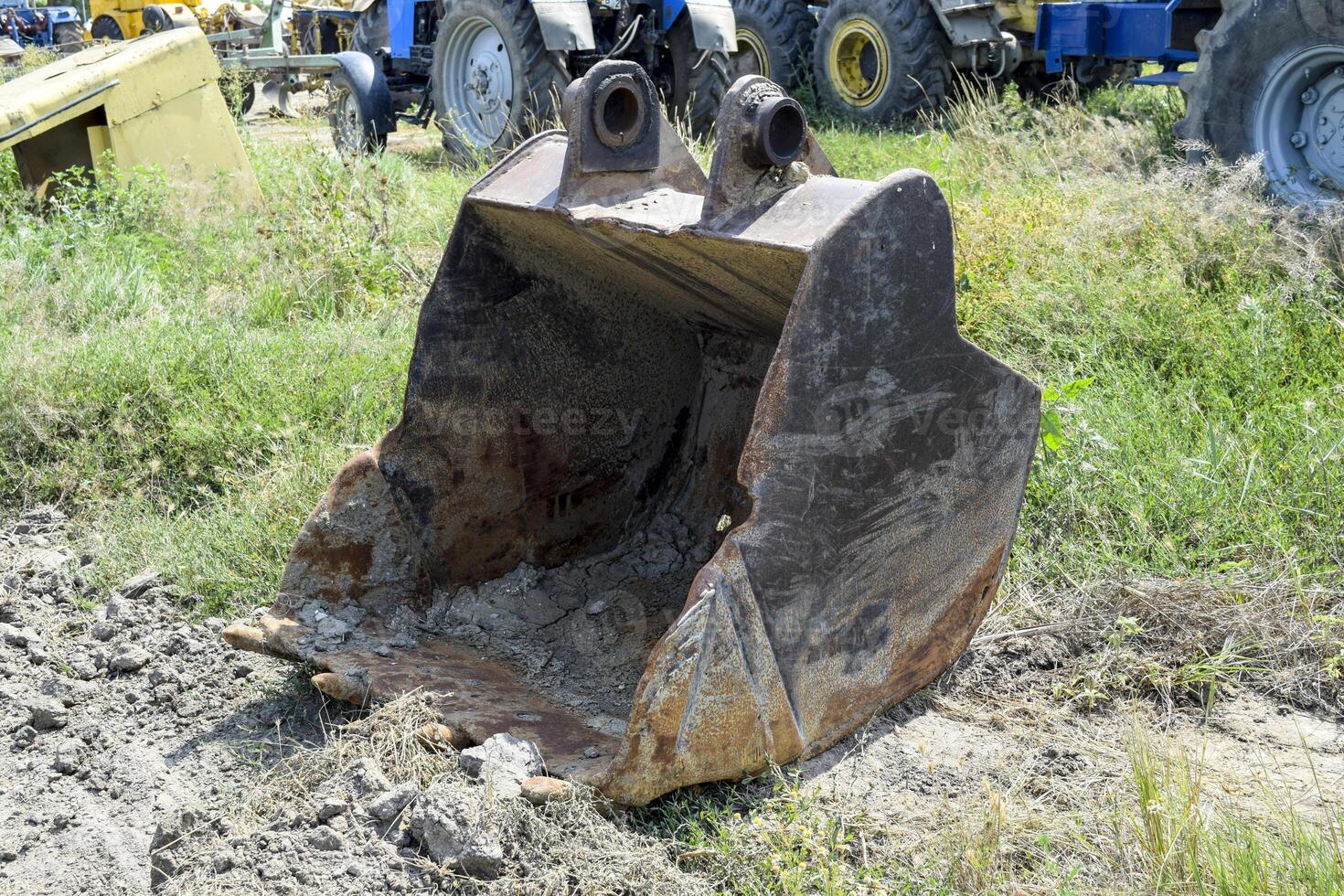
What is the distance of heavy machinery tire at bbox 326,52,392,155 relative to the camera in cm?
890

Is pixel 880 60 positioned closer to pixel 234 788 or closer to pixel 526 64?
pixel 526 64

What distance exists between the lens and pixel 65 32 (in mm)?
20703

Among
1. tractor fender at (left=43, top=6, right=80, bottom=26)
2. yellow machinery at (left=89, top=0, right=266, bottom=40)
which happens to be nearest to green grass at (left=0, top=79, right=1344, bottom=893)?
yellow machinery at (left=89, top=0, right=266, bottom=40)

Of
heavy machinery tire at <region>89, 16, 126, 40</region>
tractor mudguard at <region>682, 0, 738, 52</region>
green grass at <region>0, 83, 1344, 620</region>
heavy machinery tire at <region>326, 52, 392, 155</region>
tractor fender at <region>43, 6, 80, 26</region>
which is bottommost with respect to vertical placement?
green grass at <region>0, 83, 1344, 620</region>

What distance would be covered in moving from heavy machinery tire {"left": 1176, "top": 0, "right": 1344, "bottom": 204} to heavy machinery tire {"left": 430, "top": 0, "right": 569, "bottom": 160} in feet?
12.5

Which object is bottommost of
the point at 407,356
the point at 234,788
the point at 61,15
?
the point at 234,788

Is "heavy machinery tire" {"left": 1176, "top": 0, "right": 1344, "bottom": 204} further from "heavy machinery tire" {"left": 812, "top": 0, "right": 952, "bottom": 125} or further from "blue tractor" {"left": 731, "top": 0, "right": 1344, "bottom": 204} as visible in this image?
"heavy machinery tire" {"left": 812, "top": 0, "right": 952, "bottom": 125}

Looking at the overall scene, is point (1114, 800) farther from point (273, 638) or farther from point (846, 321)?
point (273, 638)

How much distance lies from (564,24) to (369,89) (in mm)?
1758

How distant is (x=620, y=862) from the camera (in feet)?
6.84

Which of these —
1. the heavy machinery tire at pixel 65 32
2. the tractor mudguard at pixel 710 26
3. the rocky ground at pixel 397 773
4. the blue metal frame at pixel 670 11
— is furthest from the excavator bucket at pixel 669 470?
the heavy machinery tire at pixel 65 32

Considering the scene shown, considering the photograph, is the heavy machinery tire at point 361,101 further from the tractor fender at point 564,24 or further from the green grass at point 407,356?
the green grass at point 407,356

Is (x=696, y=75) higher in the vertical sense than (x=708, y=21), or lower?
lower

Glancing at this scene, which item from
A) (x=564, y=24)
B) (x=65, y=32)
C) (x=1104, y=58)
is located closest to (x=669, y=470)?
(x=564, y=24)
